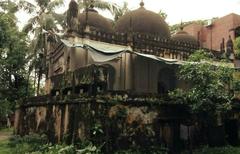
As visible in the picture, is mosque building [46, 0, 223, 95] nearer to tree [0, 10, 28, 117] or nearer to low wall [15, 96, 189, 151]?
low wall [15, 96, 189, 151]

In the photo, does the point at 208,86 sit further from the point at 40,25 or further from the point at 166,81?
the point at 40,25

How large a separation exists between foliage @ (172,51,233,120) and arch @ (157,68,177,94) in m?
5.20

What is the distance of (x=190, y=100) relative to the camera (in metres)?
14.3

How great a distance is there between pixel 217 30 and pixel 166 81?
16.6 meters

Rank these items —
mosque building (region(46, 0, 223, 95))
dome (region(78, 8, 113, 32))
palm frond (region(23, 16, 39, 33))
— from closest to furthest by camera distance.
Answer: mosque building (region(46, 0, 223, 95)) → dome (region(78, 8, 113, 32)) → palm frond (region(23, 16, 39, 33))

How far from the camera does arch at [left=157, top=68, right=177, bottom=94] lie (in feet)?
62.6

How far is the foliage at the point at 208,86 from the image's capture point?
43.2 ft

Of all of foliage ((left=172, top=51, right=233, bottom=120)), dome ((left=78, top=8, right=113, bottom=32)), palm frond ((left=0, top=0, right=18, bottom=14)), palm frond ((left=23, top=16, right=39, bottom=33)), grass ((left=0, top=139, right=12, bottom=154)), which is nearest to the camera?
foliage ((left=172, top=51, right=233, bottom=120))

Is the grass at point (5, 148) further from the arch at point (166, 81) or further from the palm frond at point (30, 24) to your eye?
the palm frond at point (30, 24)

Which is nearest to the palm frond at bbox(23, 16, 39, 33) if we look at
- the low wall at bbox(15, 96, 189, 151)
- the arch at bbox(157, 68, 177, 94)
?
the arch at bbox(157, 68, 177, 94)

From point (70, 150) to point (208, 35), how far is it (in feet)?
85.8

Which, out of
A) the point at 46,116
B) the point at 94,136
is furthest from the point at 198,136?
the point at 46,116

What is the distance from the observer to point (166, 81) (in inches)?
755

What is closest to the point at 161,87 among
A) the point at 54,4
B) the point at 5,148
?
the point at 5,148
